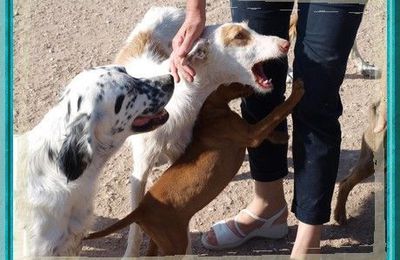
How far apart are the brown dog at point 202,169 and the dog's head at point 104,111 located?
0.35 metres

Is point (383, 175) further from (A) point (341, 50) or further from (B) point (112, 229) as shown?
(B) point (112, 229)

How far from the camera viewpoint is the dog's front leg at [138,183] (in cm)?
380

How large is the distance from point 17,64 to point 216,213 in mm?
1592

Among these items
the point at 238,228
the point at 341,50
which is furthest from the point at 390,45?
the point at 238,228

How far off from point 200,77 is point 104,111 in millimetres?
816

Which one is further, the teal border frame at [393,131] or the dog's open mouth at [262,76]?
the dog's open mouth at [262,76]

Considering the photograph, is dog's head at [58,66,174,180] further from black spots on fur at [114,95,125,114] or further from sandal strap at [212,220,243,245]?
sandal strap at [212,220,243,245]

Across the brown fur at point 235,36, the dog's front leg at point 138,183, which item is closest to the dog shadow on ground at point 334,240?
the dog's front leg at point 138,183

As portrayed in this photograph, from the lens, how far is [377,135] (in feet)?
12.1

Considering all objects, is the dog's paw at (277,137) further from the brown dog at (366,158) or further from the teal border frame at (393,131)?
Answer: the teal border frame at (393,131)

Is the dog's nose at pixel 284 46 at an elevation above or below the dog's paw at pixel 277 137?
above

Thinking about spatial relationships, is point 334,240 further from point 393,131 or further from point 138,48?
point 138,48

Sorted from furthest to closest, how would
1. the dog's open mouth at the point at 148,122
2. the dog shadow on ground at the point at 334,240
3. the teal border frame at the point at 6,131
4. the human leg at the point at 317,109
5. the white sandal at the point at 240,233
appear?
the white sandal at the point at 240,233 < the dog shadow on ground at the point at 334,240 < the dog's open mouth at the point at 148,122 < the human leg at the point at 317,109 < the teal border frame at the point at 6,131

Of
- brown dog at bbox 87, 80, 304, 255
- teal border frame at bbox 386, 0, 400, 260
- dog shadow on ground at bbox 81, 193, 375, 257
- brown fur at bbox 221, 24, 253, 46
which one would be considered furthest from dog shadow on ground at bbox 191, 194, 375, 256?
brown fur at bbox 221, 24, 253, 46
